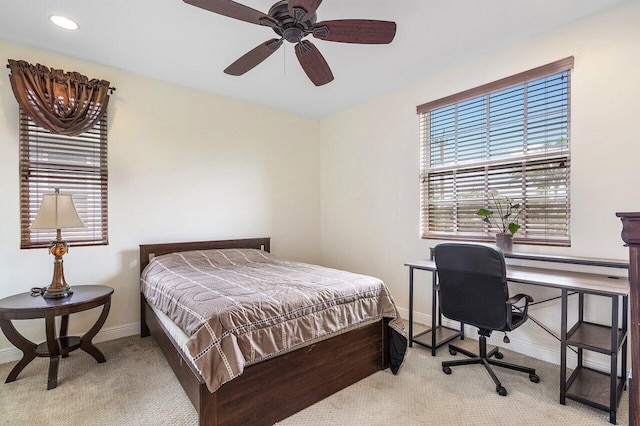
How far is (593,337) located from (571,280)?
0.39 m

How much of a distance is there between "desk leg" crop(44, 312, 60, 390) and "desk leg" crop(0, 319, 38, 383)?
19cm

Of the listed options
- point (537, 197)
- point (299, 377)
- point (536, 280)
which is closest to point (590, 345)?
point (536, 280)

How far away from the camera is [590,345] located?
6.51ft

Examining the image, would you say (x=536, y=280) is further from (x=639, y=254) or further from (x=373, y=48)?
(x=373, y=48)

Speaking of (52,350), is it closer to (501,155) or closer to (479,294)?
(479,294)

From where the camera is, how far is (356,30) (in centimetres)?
192

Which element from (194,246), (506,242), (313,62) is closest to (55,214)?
(194,246)

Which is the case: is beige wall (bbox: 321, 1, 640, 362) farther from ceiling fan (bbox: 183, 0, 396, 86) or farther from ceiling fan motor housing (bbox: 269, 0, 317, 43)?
ceiling fan motor housing (bbox: 269, 0, 317, 43)

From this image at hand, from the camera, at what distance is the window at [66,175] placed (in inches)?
107

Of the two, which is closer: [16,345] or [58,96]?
[16,345]

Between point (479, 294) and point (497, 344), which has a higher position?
point (479, 294)

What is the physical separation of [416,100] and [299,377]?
295cm

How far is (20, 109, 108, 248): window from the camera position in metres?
2.73

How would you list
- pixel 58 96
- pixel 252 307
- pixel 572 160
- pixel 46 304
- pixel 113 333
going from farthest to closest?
pixel 113 333 → pixel 58 96 → pixel 572 160 → pixel 46 304 → pixel 252 307
